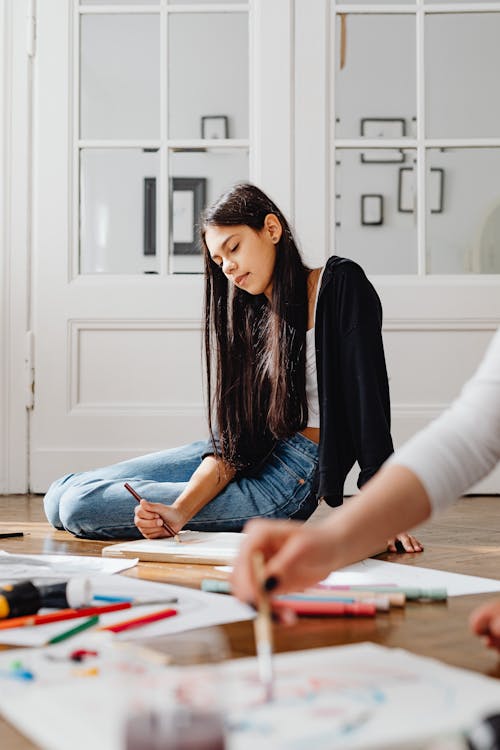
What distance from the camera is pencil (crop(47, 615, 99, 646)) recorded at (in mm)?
930

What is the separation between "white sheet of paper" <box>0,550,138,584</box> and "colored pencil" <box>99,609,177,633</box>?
0.35 m

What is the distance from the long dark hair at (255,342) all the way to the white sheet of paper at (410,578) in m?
0.50

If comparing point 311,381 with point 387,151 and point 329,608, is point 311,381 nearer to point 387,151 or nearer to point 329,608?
point 329,608

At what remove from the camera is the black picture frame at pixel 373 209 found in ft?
11.4

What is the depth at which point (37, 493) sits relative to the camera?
11.4ft

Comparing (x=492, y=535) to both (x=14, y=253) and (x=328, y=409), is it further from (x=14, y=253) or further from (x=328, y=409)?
(x=14, y=253)

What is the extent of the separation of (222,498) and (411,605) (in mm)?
905

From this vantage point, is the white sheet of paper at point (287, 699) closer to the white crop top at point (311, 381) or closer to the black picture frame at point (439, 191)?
the white crop top at point (311, 381)

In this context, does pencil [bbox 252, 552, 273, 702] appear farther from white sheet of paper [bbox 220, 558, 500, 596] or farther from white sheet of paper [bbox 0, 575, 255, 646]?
white sheet of paper [bbox 220, 558, 500, 596]

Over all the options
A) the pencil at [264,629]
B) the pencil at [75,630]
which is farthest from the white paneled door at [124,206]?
the pencil at [264,629]

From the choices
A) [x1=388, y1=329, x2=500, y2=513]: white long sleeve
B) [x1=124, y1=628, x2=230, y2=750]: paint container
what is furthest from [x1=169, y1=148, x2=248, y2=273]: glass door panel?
[x1=124, y1=628, x2=230, y2=750]: paint container

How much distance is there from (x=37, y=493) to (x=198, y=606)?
2.40 meters

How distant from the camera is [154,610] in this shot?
1.12m

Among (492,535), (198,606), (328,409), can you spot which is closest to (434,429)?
(198,606)
